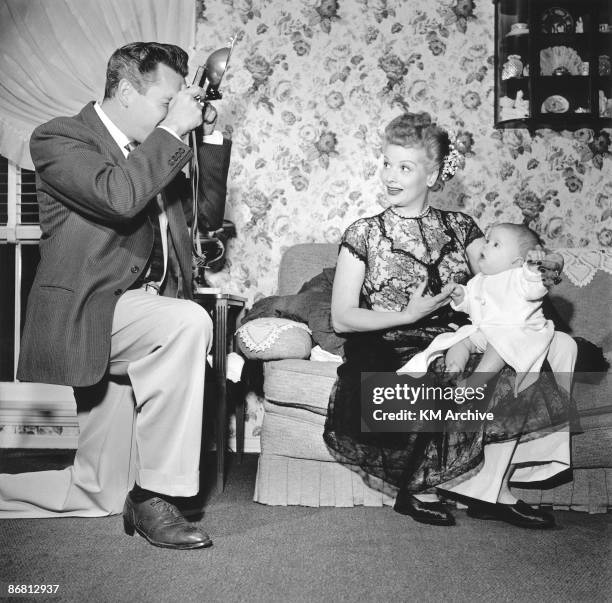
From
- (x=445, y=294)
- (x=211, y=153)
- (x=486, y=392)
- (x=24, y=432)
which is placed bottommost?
(x=24, y=432)

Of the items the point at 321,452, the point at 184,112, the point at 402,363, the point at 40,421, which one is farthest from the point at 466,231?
the point at 40,421

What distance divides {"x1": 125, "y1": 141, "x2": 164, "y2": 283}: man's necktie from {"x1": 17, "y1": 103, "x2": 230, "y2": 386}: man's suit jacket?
0.26ft

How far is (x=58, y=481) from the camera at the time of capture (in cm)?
197

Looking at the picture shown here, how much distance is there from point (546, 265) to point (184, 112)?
1077 millimetres

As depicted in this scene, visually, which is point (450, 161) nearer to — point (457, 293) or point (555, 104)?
point (457, 293)

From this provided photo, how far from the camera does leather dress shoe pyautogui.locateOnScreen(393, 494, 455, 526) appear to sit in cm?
192

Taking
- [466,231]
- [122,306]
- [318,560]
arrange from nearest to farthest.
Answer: [318,560] → [122,306] → [466,231]

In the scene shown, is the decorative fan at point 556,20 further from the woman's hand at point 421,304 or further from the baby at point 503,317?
the woman's hand at point 421,304

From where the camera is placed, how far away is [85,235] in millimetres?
1818

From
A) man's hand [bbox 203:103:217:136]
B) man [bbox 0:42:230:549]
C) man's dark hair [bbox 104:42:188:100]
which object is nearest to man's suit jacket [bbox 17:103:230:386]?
man [bbox 0:42:230:549]

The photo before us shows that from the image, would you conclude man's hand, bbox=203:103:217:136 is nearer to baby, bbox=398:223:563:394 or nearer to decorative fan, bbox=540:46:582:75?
baby, bbox=398:223:563:394

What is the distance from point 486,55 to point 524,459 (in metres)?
1.89

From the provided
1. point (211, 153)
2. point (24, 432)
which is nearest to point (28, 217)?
point (24, 432)

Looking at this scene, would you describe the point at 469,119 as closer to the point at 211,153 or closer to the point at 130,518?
the point at 211,153
